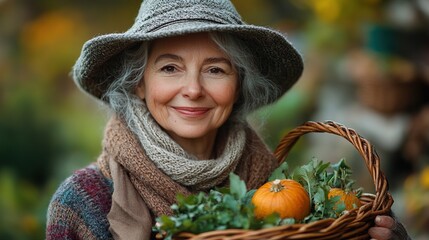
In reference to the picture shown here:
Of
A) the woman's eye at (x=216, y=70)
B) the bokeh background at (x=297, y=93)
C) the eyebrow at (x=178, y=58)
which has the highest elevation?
the eyebrow at (x=178, y=58)

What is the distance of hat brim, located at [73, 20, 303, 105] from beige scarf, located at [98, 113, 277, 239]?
18 centimetres

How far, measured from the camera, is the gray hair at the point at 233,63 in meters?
2.64

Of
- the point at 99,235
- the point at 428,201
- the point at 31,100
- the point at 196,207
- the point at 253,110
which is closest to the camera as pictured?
the point at 196,207

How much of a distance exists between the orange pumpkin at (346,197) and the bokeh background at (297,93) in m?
2.02

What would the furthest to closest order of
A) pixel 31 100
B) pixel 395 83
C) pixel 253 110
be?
pixel 31 100 → pixel 395 83 → pixel 253 110

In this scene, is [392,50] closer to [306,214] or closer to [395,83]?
[395,83]

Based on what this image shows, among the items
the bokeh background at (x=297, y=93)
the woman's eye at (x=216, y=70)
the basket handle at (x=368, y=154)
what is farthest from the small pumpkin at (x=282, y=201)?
the bokeh background at (x=297, y=93)

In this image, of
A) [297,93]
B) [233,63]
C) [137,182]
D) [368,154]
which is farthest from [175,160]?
[297,93]

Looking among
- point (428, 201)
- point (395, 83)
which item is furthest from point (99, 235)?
point (395, 83)

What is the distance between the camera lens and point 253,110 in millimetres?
2900

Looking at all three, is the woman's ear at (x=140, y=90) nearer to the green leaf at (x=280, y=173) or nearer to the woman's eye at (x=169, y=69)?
the woman's eye at (x=169, y=69)

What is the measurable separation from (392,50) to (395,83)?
24cm

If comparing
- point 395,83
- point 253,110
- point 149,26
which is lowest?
point 395,83

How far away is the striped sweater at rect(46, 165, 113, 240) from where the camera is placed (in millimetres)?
2506
